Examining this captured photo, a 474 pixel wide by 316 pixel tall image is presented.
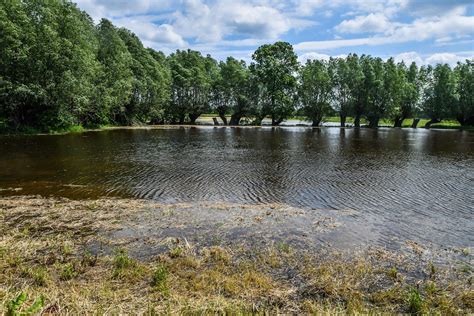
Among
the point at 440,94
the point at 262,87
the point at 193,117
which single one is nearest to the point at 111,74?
the point at 193,117

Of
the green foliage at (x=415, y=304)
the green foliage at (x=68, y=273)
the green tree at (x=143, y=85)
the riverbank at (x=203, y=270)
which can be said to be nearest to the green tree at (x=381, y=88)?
the green tree at (x=143, y=85)

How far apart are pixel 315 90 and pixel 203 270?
3148 inches

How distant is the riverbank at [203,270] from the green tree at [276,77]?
71394mm

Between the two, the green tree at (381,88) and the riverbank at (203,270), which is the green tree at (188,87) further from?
the riverbank at (203,270)

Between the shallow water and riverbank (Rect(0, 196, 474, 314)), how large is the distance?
1991 mm

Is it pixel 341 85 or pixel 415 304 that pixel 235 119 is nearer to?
pixel 341 85

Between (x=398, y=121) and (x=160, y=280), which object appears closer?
(x=160, y=280)

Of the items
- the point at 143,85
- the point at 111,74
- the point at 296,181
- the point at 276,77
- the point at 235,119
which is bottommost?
the point at 296,181

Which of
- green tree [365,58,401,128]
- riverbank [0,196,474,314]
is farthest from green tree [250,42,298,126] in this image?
riverbank [0,196,474,314]

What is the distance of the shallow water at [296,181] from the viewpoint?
1288 centimetres

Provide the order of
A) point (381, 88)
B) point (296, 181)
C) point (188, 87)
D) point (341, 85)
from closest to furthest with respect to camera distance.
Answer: point (296, 181) → point (381, 88) → point (188, 87) → point (341, 85)

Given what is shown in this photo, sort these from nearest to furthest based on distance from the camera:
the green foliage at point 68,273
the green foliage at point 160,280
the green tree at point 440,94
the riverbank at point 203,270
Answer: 1. the riverbank at point 203,270
2. the green foliage at point 160,280
3. the green foliage at point 68,273
4. the green tree at point 440,94

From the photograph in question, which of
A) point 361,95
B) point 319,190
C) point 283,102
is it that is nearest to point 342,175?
point 319,190

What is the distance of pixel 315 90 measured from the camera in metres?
83.1
